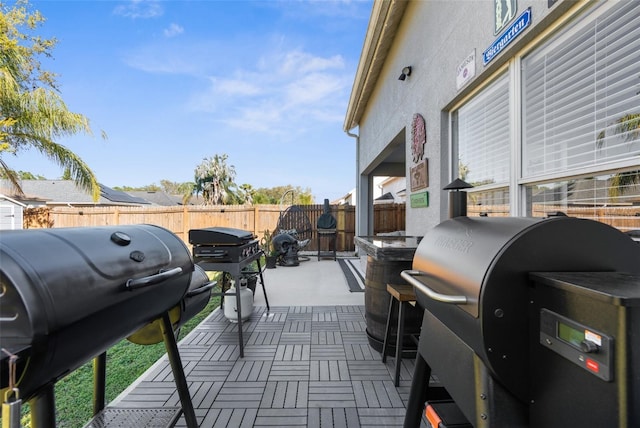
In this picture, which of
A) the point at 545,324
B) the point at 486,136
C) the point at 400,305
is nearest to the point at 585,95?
the point at 486,136

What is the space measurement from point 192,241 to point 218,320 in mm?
1420

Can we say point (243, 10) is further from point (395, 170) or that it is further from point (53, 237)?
point (53, 237)

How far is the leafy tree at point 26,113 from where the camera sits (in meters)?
8.41

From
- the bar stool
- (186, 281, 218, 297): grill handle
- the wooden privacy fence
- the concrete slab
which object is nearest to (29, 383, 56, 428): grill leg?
(186, 281, 218, 297): grill handle

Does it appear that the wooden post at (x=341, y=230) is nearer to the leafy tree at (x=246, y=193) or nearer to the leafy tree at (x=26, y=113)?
the leafy tree at (x=26, y=113)

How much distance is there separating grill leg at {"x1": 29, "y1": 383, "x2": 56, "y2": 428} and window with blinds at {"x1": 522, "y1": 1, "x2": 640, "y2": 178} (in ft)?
9.05

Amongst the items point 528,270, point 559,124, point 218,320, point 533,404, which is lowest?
point 218,320

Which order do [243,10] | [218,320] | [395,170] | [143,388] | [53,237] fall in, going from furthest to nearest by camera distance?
[243,10]
[395,170]
[218,320]
[143,388]
[53,237]

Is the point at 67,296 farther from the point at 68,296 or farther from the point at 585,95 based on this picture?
the point at 585,95

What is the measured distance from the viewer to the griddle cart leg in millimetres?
1373

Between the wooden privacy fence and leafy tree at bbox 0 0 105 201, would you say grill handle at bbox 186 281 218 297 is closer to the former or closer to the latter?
the wooden privacy fence

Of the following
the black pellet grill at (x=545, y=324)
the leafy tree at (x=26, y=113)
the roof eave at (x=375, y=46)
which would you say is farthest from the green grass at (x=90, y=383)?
the leafy tree at (x=26, y=113)

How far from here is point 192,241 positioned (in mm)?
3160

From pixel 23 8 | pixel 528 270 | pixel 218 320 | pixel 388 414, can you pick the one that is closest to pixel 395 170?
pixel 218 320
